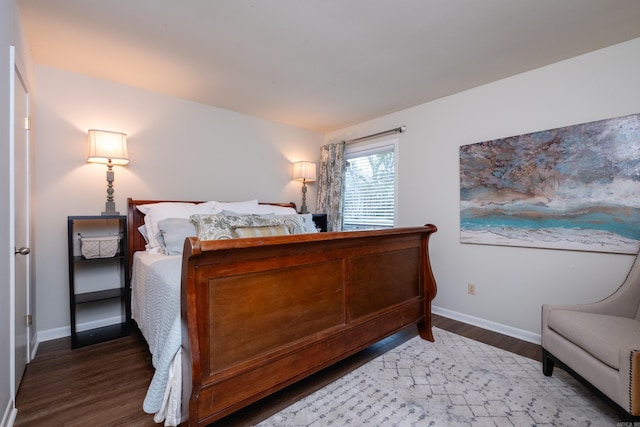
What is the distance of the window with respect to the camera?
3770 millimetres

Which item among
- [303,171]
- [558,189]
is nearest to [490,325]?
[558,189]

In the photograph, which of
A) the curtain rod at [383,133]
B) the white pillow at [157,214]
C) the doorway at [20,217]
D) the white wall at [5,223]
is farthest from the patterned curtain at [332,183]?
the white wall at [5,223]

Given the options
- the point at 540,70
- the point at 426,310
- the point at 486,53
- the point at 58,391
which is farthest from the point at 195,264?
the point at 540,70

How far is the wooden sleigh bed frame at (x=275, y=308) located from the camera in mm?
1269

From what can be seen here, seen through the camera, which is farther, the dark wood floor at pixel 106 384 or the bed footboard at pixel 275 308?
the dark wood floor at pixel 106 384

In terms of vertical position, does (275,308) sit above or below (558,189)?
below

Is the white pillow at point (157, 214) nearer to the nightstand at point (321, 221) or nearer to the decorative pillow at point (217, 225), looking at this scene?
the decorative pillow at point (217, 225)

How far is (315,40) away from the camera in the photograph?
217cm

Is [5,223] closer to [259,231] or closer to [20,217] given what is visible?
[20,217]

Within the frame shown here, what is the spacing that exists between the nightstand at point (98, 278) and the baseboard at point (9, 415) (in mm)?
853

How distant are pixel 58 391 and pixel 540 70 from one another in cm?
430

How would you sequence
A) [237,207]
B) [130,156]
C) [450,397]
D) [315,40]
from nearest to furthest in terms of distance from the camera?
[450,397] < [315,40] < [130,156] < [237,207]

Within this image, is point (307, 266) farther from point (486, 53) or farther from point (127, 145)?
point (127, 145)

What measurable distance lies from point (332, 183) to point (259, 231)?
2.08 m
